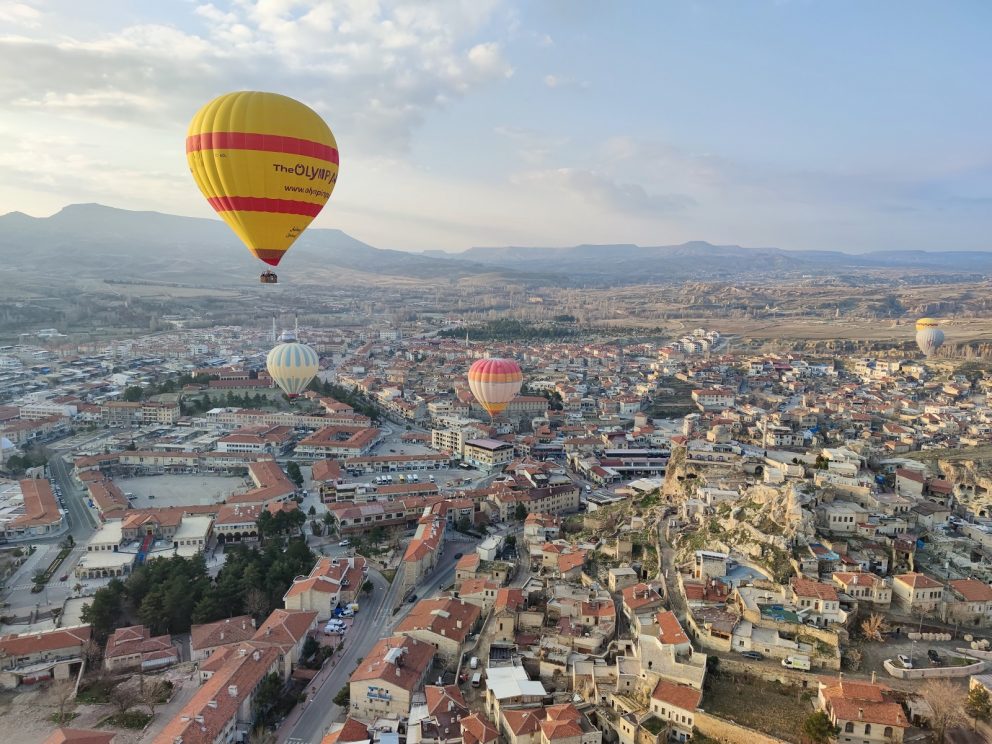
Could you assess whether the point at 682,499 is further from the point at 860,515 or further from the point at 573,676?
the point at 573,676

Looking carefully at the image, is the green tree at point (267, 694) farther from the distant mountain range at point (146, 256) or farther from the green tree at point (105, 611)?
the distant mountain range at point (146, 256)

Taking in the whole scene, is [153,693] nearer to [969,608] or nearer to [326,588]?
[326,588]

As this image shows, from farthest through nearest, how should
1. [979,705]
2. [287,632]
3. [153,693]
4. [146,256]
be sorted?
[146,256]
[287,632]
[153,693]
[979,705]

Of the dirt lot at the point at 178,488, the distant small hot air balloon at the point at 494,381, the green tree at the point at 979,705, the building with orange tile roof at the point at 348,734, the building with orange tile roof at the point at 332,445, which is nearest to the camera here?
the green tree at the point at 979,705

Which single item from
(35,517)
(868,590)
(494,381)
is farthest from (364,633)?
(494,381)

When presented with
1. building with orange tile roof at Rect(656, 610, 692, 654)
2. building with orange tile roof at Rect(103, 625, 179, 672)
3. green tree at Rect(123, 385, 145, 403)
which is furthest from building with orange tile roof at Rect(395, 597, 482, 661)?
green tree at Rect(123, 385, 145, 403)

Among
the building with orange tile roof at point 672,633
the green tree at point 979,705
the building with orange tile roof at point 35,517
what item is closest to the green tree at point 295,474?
the building with orange tile roof at point 35,517

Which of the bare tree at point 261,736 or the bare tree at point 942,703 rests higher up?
the bare tree at point 942,703
